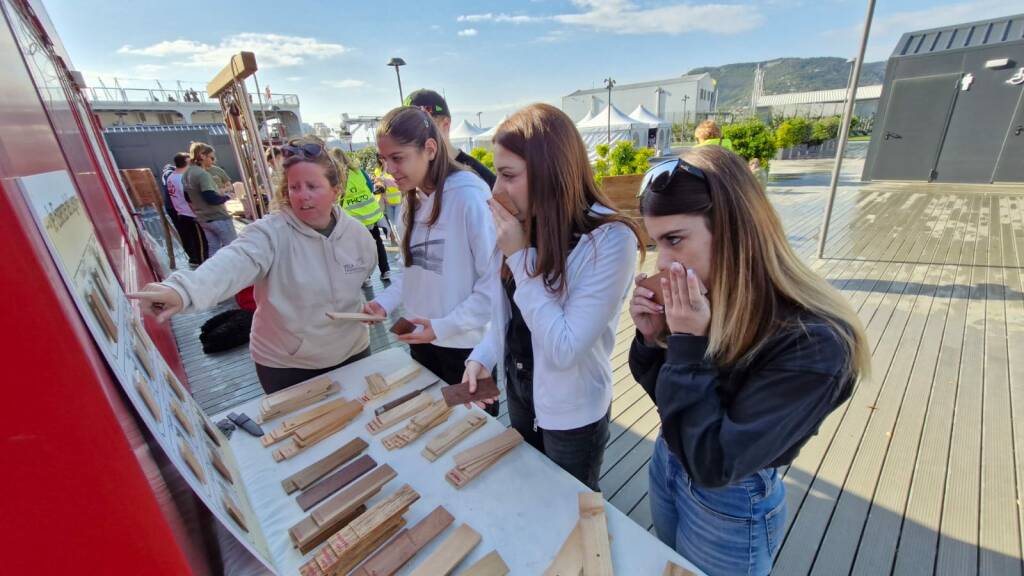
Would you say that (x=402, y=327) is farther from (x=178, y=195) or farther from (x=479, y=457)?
(x=178, y=195)

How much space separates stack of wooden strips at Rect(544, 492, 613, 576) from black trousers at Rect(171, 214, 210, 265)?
685 cm

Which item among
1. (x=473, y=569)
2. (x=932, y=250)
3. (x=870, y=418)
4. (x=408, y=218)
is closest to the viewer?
(x=473, y=569)

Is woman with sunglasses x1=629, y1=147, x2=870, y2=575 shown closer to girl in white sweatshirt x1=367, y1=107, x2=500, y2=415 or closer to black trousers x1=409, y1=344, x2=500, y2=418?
girl in white sweatshirt x1=367, y1=107, x2=500, y2=415

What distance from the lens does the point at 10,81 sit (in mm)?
678

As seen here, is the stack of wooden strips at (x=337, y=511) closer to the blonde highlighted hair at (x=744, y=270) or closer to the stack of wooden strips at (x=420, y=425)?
the stack of wooden strips at (x=420, y=425)

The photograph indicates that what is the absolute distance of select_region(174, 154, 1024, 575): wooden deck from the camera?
181cm

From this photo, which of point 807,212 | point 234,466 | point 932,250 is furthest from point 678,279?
point 807,212

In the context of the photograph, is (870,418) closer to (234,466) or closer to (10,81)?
(234,466)

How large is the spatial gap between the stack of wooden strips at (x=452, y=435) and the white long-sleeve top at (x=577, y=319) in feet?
0.58

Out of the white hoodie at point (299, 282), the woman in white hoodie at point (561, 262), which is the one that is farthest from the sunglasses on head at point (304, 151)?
the woman in white hoodie at point (561, 262)

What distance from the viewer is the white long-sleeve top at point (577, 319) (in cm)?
116

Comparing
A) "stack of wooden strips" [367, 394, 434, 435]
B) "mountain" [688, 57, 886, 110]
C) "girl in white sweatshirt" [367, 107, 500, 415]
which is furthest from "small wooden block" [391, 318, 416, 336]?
"mountain" [688, 57, 886, 110]

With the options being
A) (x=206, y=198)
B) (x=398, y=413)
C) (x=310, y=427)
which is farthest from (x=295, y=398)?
(x=206, y=198)

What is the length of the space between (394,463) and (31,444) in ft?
2.64
